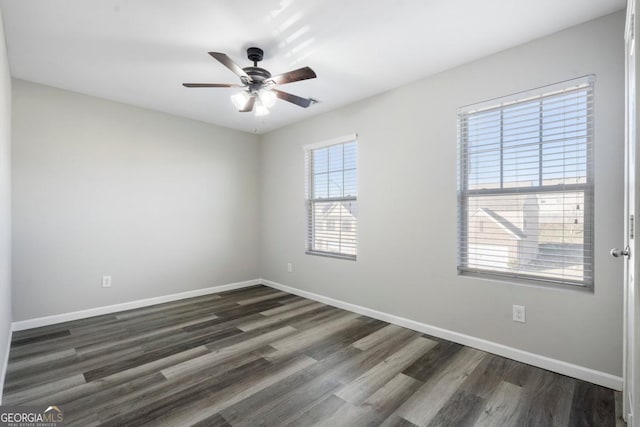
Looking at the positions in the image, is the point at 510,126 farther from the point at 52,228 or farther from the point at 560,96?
the point at 52,228

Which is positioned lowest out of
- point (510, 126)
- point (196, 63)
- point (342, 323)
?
point (342, 323)

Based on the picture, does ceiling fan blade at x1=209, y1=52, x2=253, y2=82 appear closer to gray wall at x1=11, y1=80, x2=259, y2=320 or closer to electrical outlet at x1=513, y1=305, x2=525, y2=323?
gray wall at x1=11, y1=80, x2=259, y2=320

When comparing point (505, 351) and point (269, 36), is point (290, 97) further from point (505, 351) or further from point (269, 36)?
point (505, 351)

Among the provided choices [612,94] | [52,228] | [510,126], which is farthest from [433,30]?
[52,228]

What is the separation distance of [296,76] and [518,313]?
249 centimetres

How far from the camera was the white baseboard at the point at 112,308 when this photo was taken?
3.10m

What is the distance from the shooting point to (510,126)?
8.21 feet


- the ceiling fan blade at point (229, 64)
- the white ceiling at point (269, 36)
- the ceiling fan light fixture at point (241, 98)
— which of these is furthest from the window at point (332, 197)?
the ceiling fan blade at point (229, 64)

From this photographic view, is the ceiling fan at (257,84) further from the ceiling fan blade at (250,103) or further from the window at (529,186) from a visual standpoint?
the window at (529,186)

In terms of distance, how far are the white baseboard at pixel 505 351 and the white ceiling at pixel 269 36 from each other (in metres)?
2.40

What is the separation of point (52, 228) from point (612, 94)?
4960mm

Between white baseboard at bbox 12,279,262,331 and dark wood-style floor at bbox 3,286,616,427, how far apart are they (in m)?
0.12

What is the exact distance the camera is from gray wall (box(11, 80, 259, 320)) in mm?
3107

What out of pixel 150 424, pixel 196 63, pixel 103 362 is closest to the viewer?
pixel 150 424
